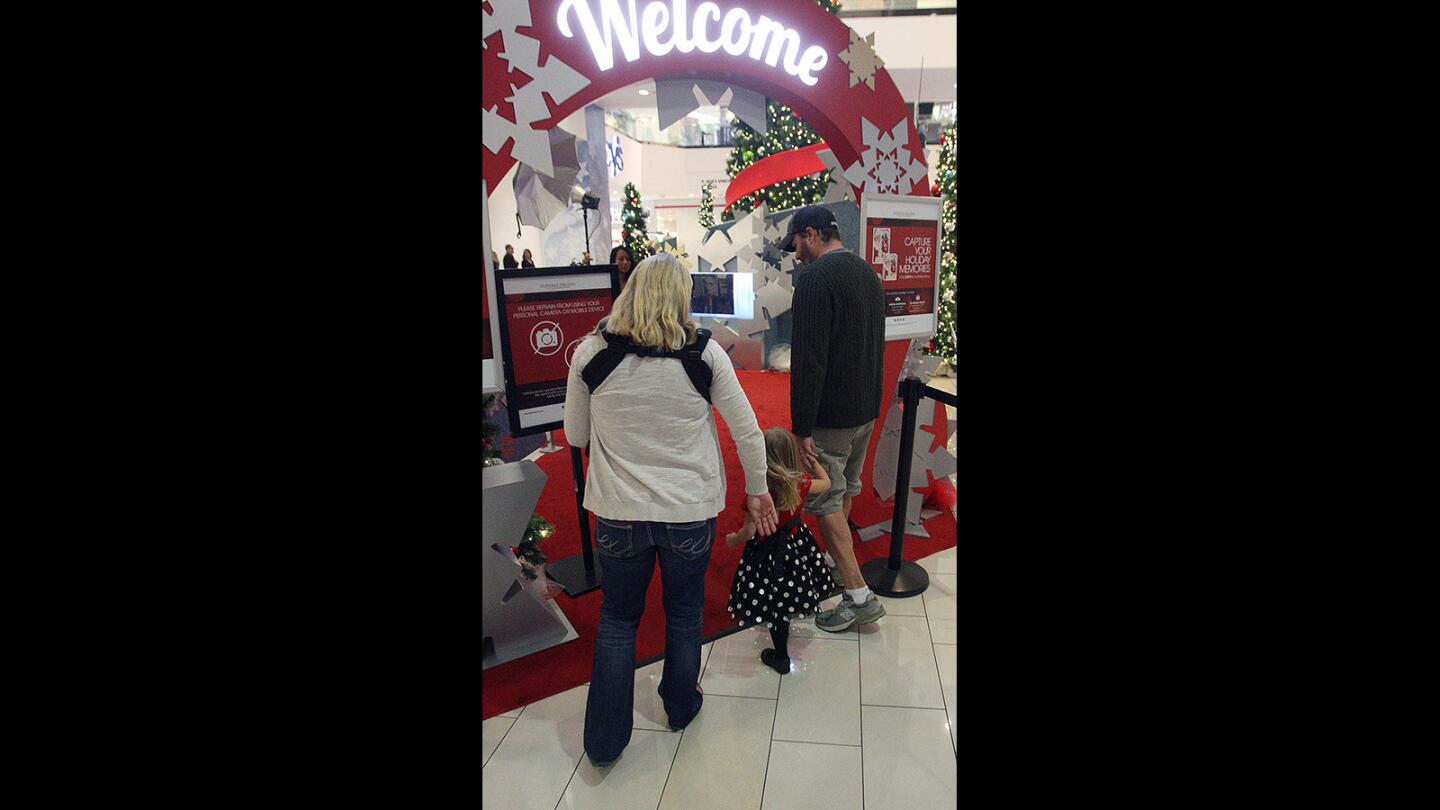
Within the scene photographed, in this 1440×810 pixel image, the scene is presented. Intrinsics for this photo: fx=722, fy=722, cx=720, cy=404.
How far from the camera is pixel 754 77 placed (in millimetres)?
3445

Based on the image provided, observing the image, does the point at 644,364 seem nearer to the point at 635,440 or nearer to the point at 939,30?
the point at 635,440

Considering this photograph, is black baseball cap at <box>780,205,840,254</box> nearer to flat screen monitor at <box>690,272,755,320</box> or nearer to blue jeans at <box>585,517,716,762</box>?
blue jeans at <box>585,517,716,762</box>

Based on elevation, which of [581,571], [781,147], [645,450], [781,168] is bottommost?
[581,571]

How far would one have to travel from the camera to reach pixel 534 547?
3.12m

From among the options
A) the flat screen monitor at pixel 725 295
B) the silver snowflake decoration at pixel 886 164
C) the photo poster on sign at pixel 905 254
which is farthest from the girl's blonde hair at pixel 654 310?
the flat screen monitor at pixel 725 295

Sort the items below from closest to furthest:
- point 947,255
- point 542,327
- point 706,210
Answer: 1. point 542,327
2. point 947,255
3. point 706,210

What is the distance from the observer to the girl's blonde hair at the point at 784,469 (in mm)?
2779

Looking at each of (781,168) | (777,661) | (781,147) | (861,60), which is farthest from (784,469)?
(781,147)

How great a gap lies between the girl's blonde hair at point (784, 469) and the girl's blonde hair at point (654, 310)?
81 centimetres

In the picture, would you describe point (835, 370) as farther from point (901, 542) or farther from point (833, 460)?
point (901, 542)

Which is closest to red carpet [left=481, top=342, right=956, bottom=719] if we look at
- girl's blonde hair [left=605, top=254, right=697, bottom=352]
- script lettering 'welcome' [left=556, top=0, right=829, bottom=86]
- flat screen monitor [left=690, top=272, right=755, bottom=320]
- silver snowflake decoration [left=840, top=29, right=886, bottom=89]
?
girl's blonde hair [left=605, top=254, right=697, bottom=352]

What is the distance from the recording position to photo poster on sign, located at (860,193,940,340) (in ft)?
12.0

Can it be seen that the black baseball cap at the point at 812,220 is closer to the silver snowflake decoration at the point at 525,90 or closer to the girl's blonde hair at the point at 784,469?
the girl's blonde hair at the point at 784,469

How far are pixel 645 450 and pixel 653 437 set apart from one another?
0.15ft
